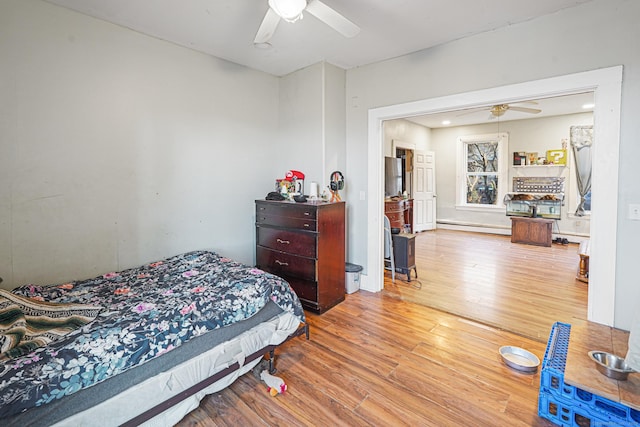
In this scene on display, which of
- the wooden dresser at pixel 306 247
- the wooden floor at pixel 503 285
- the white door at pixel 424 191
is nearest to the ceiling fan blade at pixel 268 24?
the wooden dresser at pixel 306 247

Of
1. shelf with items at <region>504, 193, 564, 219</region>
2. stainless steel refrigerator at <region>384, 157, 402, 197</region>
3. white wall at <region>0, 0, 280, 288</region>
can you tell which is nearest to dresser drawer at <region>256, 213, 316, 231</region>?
white wall at <region>0, 0, 280, 288</region>

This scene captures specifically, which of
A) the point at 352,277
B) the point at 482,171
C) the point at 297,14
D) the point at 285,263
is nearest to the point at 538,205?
the point at 482,171

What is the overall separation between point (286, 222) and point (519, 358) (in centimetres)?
227

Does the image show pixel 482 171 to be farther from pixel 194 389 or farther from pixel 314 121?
pixel 194 389

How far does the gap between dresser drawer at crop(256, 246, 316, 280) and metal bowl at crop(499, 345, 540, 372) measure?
5.50 feet

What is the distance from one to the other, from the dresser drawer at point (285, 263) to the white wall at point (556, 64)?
195 centimetres

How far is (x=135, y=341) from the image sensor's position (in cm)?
154

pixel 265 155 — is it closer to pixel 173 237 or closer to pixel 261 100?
pixel 261 100

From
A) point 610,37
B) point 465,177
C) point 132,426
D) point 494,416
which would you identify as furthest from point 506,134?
point 132,426

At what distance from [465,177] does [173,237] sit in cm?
720

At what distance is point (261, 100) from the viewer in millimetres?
3846

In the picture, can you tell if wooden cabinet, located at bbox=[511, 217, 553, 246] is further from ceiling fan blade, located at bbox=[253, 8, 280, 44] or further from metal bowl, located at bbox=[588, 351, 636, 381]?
ceiling fan blade, located at bbox=[253, 8, 280, 44]

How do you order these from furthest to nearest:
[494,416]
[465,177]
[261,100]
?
[465,177] < [261,100] < [494,416]

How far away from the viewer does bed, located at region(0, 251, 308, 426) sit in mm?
1305
